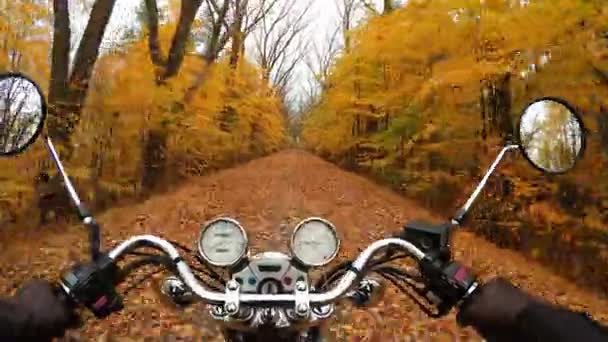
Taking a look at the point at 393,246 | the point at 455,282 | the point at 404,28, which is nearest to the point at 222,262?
the point at 393,246

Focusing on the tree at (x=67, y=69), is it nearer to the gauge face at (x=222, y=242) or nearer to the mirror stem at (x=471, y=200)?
the gauge face at (x=222, y=242)

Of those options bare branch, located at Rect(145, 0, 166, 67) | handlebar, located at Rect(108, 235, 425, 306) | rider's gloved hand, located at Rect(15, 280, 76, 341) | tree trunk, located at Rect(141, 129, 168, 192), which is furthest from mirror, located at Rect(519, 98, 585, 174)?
tree trunk, located at Rect(141, 129, 168, 192)

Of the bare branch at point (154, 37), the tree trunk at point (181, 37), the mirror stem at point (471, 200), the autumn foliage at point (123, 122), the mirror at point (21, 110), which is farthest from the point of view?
the tree trunk at point (181, 37)

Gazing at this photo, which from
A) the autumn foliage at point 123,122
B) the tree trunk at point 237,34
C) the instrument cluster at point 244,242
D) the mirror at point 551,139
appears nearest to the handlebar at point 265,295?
the instrument cluster at point 244,242

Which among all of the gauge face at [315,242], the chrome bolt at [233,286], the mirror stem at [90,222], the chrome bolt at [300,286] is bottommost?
the chrome bolt at [300,286]

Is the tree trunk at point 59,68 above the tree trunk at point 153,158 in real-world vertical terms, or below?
above

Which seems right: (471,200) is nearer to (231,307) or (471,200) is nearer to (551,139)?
(551,139)
